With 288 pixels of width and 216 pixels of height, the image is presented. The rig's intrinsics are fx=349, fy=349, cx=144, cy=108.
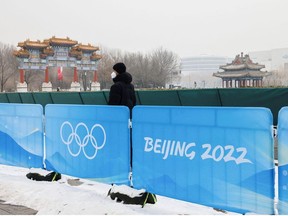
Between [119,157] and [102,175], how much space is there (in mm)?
490

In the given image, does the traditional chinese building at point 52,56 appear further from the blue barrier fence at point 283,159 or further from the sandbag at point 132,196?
the blue barrier fence at point 283,159

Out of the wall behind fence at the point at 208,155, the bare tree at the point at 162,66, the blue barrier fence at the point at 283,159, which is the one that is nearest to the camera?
the blue barrier fence at the point at 283,159

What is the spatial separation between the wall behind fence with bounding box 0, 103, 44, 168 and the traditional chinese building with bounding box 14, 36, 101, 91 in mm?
68385

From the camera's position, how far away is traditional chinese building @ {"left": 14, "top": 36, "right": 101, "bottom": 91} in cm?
7244

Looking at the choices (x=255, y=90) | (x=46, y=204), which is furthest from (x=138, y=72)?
(x=46, y=204)

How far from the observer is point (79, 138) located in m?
5.86

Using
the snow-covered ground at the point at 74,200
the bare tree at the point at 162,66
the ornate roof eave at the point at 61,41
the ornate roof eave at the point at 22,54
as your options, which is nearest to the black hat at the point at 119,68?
the snow-covered ground at the point at 74,200

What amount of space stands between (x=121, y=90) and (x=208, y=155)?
2216 millimetres

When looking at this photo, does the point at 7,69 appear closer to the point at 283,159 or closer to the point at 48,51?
the point at 48,51

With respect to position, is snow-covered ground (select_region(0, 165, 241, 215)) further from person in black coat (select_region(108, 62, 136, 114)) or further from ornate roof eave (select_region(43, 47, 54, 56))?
ornate roof eave (select_region(43, 47, 54, 56))

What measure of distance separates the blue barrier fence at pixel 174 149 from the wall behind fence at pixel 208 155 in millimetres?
11

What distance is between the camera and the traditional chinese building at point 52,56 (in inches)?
2852

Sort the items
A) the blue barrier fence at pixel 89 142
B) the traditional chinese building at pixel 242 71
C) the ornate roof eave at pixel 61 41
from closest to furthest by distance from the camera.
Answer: the blue barrier fence at pixel 89 142 → the ornate roof eave at pixel 61 41 → the traditional chinese building at pixel 242 71

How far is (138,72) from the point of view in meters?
116
